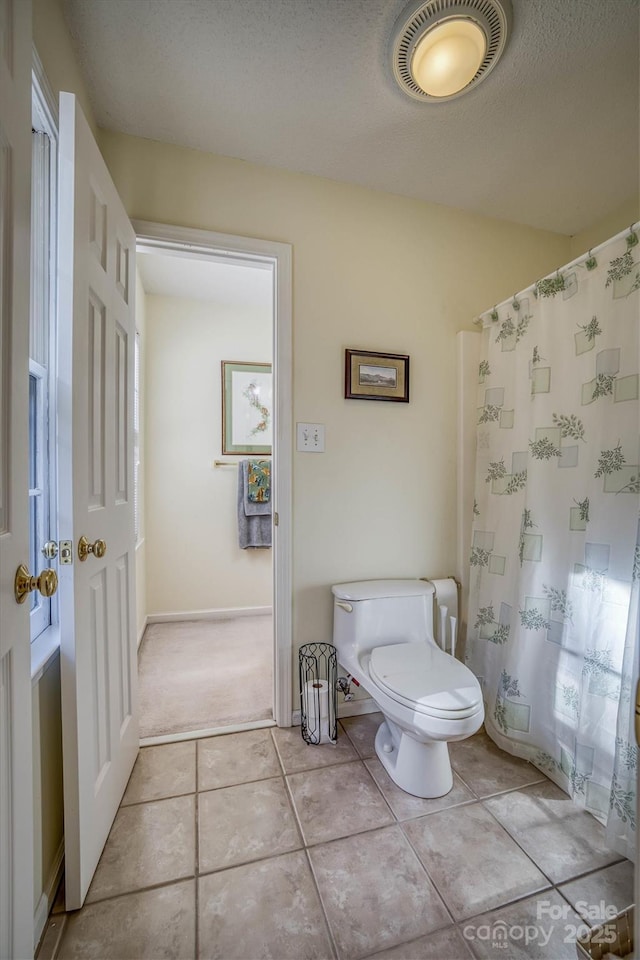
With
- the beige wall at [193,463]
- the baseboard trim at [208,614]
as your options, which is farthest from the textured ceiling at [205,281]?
the baseboard trim at [208,614]

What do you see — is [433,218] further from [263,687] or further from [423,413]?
[263,687]

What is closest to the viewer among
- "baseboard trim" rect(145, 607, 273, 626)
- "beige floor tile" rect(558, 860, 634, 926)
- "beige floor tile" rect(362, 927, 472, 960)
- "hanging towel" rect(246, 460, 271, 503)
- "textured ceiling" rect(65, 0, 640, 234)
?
"beige floor tile" rect(362, 927, 472, 960)

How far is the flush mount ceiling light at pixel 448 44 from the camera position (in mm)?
1111

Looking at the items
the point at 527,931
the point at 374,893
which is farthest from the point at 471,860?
the point at 374,893

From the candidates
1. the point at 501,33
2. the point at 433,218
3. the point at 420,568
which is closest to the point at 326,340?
the point at 433,218

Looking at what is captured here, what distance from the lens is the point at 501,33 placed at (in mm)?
1177

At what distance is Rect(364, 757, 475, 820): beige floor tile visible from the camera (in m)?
1.35

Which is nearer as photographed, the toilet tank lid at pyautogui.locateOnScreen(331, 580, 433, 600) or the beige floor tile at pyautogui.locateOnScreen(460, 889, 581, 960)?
the beige floor tile at pyautogui.locateOnScreen(460, 889, 581, 960)

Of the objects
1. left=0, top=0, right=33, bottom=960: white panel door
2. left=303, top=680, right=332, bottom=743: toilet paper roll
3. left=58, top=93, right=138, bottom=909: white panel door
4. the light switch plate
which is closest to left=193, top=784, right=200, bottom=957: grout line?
left=58, top=93, right=138, bottom=909: white panel door

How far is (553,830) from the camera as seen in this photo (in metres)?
1.28

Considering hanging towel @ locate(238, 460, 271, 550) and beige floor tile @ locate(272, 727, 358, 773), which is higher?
hanging towel @ locate(238, 460, 271, 550)

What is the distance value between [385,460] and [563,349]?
84 cm

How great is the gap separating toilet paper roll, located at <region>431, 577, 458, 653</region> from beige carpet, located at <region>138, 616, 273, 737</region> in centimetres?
89

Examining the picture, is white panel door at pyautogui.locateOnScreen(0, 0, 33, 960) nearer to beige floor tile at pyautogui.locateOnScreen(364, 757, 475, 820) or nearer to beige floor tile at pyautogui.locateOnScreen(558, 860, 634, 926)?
beige floor tile at pyautogui.locateOnScreen(364, 757, 475, 820)
